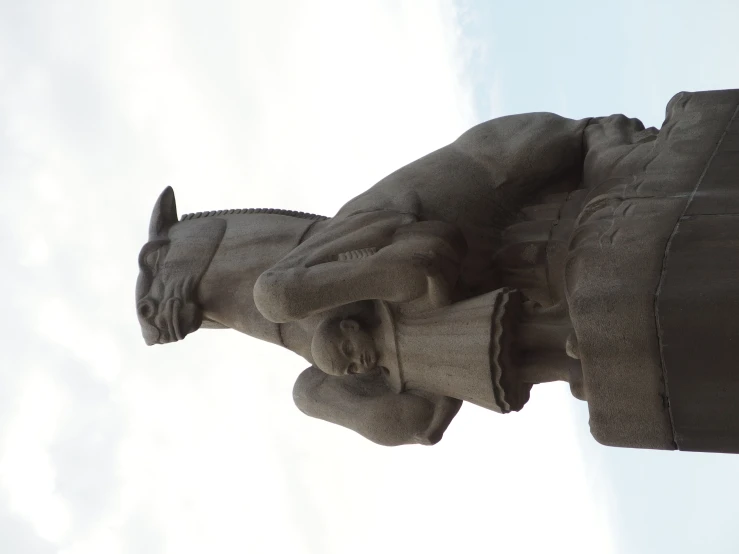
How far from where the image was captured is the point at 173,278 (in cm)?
544

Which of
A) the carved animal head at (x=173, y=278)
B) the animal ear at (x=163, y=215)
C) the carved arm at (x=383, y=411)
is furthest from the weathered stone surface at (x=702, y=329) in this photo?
the animal ear at (x=163, y=215)

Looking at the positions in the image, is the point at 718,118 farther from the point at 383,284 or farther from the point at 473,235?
the point at 383,284

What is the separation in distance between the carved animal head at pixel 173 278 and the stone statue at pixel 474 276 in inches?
0.4

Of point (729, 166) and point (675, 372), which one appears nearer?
point (675, 372)

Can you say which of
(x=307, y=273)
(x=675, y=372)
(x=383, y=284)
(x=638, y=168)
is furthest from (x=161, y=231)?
(x=675, y=372)

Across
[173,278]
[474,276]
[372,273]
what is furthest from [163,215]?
[474,276]

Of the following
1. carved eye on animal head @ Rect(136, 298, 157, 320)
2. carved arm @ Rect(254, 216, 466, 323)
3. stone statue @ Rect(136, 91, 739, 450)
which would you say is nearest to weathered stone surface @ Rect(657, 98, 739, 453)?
stone statue @ Rect(136, 91, 739, 450)

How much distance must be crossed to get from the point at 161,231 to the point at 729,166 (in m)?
3.95

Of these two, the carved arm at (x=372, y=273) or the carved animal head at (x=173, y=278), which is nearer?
the carved arm at (x=372, y=273)

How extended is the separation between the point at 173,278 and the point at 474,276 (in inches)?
84.6

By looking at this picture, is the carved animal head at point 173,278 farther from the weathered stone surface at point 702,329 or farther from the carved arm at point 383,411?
the weathered stone surface at point 702,329

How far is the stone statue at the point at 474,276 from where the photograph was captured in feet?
12.5

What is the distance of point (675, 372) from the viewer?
11.8 feet

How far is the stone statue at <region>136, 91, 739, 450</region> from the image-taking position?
3.81m
